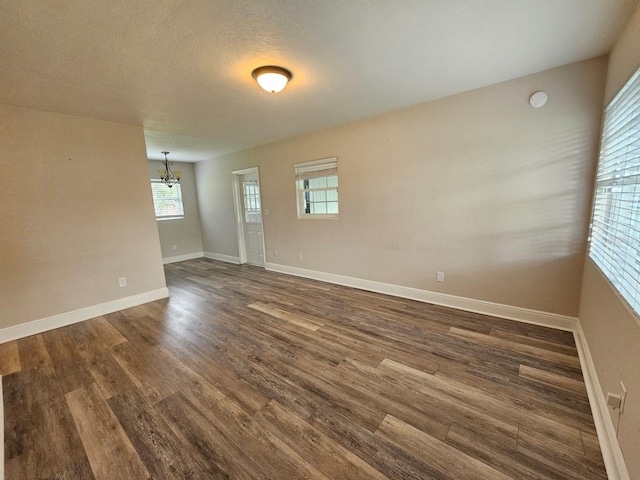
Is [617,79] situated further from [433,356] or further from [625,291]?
[433,356]

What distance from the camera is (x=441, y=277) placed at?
312cm

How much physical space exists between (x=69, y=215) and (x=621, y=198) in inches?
199

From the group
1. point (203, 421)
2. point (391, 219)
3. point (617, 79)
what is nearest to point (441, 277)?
point (391, 219)

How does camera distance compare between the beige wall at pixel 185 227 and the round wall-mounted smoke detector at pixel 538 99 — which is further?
the beige wall at pixel 185 227

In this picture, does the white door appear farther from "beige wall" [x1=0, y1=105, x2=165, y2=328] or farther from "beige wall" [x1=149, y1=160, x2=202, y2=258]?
"beige wall" [x1=0, y1=105, x2=165, y2=328]

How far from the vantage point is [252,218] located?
18.4 ft

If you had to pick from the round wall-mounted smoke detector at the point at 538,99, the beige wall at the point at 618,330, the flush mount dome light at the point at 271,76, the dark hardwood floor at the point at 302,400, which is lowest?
the dark hardwood floor at the point at 302,400

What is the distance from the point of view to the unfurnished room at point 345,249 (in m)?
1.40

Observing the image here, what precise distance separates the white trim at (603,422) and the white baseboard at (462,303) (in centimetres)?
46

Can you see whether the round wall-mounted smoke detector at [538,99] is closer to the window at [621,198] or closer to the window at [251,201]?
the window at [621,198]

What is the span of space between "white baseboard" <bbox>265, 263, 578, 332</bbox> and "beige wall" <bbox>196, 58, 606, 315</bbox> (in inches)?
3.0

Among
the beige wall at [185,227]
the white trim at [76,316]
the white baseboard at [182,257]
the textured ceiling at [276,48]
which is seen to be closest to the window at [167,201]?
the beige wall at [185,227]

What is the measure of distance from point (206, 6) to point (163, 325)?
9.84 ft

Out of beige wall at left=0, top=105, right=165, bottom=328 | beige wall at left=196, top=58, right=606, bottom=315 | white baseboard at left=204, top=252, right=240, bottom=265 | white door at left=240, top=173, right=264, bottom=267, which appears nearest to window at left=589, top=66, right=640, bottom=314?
beige wall at left=196, top=58, right=606, bottom=315
